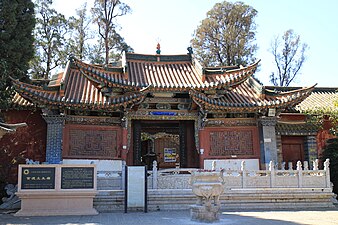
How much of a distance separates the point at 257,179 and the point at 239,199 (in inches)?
37.8

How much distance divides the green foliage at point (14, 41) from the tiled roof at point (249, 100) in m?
6.62

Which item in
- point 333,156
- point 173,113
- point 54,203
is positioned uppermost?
point 173,113

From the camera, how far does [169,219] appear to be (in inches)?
374

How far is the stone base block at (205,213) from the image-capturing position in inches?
347

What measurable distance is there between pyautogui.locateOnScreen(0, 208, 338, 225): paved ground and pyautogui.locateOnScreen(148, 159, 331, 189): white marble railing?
1.47m

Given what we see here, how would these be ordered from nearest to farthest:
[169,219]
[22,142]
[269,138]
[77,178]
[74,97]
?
[169,219], [77,178], [74,97], [269,138], [22,142]

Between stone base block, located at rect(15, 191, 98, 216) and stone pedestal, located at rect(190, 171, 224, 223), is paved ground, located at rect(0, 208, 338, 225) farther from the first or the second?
stone base block, located at rect(15, 191, 98, 216)

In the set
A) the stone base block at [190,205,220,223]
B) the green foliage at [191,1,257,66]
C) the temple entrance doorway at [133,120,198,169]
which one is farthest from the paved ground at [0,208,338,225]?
the green foliage at [191,1,257,66]

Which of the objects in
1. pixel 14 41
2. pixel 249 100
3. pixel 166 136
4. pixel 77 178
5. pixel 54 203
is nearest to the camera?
pixel 54 203

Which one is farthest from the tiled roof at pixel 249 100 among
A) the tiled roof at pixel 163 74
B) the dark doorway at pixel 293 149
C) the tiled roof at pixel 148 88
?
the dark doorway at pixel 293 149

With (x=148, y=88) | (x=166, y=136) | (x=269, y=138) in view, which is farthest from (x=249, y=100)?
(x=166, y=136)

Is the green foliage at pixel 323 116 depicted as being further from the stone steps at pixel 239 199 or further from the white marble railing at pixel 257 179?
the stone steps at pixel 239 199

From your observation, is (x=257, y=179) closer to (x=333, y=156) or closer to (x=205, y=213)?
(x=205, y=213)

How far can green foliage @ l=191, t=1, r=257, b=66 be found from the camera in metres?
28.3
